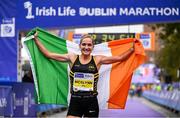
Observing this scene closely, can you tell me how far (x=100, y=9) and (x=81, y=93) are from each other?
8.01 meters

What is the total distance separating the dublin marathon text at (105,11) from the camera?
15.1m

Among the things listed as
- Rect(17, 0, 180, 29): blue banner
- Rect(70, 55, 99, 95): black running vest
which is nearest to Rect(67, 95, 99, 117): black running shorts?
Rect(70, 55, 99, 95): black running vest

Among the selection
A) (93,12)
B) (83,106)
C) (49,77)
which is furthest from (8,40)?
(83,106)

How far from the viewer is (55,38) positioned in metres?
10.1

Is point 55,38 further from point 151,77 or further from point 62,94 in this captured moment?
point 151,77

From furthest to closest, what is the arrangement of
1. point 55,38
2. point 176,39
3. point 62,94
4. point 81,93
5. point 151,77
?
1. point 151,77
2. point 176,39
3. point 55,38
4. point 62,94
5. point 81,93

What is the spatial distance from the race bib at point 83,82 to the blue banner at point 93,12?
748 cm

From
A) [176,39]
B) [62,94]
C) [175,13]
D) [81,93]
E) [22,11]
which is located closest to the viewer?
[81,93]

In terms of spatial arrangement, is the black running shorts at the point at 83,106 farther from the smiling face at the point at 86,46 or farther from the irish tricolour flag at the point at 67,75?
the irish tricolour flag at the point at 67,75

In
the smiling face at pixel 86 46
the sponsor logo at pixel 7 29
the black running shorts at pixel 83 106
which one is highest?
the sponsor logo at pixel 7 29

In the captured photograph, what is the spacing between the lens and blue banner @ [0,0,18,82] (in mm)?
16188

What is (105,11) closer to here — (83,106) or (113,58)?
(113,58)

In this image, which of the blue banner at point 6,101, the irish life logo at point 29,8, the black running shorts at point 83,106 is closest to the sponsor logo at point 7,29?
the irish life logo at point 29,8

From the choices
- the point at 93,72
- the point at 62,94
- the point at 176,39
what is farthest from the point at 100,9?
the point at 176,39
